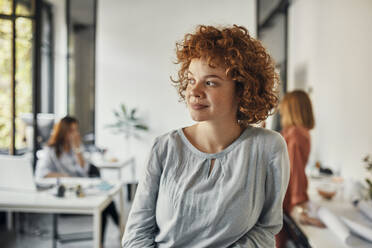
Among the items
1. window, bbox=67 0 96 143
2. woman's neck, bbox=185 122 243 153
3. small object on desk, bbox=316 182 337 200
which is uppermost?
window, bbox=67 0 96 143

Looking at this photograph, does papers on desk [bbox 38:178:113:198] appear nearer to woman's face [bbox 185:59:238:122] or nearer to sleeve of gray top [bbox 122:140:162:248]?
sleeve of gray top [bbox 122:140:162:248]

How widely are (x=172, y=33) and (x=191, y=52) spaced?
529 cm

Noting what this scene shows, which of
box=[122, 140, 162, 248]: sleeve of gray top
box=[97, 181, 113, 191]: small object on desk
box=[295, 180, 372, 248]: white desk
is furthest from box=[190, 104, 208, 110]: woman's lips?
box=[97, 181, 113, 191]: small object on desk

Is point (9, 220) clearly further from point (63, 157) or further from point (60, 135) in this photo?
point (60, 135)

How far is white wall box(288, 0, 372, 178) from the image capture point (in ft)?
8.26

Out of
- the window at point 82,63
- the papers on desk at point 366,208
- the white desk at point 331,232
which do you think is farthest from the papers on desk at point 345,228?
the window at point 82,63

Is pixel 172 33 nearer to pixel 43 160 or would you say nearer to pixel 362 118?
pixel 43 160

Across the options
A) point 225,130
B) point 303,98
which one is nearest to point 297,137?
point 303,98

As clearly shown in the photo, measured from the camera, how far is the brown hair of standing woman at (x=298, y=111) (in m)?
2.21

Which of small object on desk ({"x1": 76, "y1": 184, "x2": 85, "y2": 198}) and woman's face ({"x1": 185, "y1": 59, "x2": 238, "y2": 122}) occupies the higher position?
woman's face ({"x1": 185, "y1": 59, "x2": 238, "y2": 122})

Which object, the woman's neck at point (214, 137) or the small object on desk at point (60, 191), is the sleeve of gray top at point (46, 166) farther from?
the woman's neck at point (214, 137)

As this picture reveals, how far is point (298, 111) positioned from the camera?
2219 millimetres

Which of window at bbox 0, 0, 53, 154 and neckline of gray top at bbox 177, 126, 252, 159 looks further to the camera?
window at bbox 0, 0, 53, 154

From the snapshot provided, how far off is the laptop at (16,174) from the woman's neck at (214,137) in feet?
6.44
